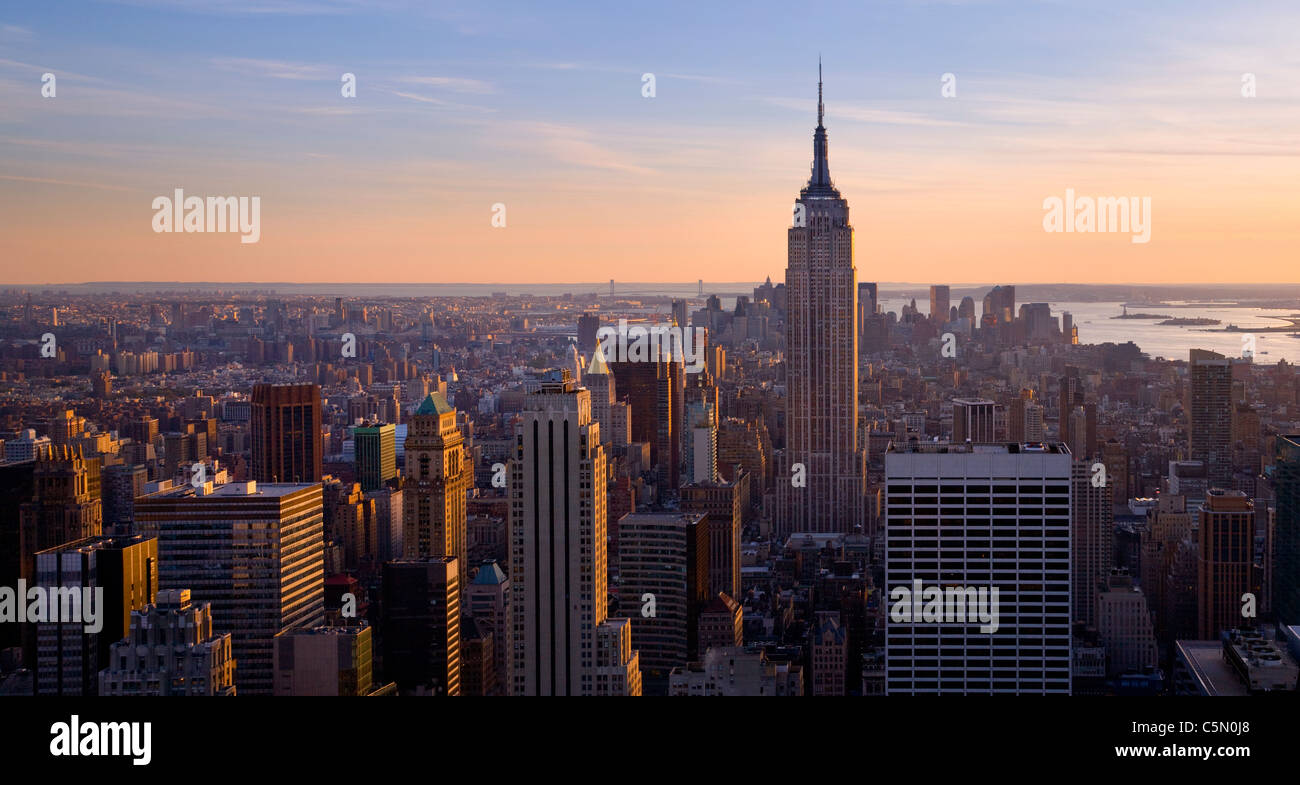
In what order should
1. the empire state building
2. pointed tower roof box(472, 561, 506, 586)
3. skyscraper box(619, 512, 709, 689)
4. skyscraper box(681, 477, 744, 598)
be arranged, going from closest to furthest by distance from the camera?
pointed tower roof box(472, 561, 506, 586)
skyscraper box(619, 512, 709, 689)
skyscraper box(681, 477, 744, 598)
the empire state building

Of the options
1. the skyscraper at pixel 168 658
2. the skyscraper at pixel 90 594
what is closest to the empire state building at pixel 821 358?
the skyscraper at pixel 90 594

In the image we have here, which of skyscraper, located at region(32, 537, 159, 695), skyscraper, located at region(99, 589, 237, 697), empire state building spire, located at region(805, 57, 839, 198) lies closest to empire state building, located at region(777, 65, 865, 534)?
empire state building spire, located at region(805, 57, 839, 198)

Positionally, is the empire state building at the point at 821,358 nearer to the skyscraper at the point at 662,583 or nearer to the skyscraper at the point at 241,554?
the skyscraper at the point at 662,583

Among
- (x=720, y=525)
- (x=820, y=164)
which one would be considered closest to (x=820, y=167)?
(x=820, y=164)

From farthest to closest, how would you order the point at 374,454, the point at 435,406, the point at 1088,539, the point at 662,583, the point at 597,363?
the point at 374,454 → the point at 597,363 → the point at 435,406 → the point at 662,583 → the point at 1088,539

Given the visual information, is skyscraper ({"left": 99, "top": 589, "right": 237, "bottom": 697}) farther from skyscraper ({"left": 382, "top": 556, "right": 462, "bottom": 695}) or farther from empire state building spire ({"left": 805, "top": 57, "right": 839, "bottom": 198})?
empire state building spire ({"left": 805, "top": 57, "right": 839, "bottom": 198})

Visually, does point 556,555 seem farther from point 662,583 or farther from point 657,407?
point 657,407
